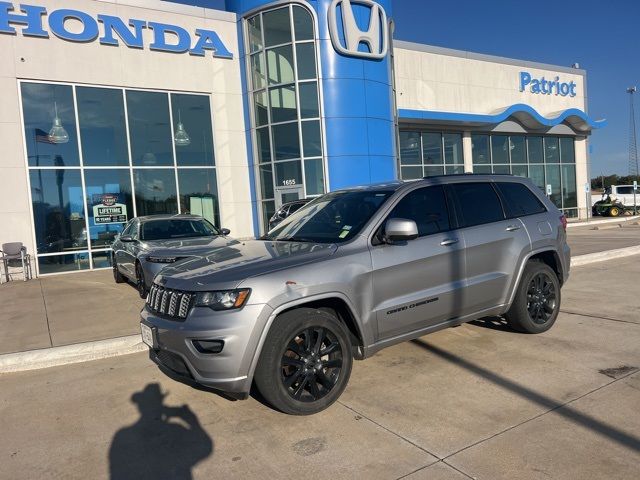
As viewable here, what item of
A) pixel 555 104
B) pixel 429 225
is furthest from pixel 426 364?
pixel 555 104

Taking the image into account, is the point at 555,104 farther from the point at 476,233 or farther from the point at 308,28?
the point at 476,233

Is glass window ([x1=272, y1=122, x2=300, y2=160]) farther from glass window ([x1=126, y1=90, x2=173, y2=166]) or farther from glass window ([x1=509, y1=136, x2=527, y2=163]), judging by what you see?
glass window ([x1=509, y1=136, x2=527, y2=163])

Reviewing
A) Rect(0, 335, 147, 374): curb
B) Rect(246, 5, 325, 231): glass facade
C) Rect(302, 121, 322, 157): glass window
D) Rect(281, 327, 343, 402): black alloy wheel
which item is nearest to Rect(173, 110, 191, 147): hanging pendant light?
Rect(246, 5, 325, 231): glass facade

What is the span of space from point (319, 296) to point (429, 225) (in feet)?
4.88

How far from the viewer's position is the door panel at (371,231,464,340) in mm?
4059

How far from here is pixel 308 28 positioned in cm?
1595

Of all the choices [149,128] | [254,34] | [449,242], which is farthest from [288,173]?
[449,242]

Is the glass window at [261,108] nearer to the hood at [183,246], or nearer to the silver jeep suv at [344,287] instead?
the hood at [183,246]

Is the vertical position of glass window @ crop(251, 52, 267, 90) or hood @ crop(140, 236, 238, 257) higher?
glass window @ crop(251, 52, 267, 90)

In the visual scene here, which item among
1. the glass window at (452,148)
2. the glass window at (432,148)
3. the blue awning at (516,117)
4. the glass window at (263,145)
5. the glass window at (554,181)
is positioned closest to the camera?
the glass window at (263,145)

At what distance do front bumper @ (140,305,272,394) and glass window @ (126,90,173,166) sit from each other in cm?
1270

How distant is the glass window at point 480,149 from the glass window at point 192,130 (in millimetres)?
13385

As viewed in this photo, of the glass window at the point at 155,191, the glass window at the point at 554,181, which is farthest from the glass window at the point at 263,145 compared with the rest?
the glass window at the point at 554,181

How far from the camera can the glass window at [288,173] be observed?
1642 cm
